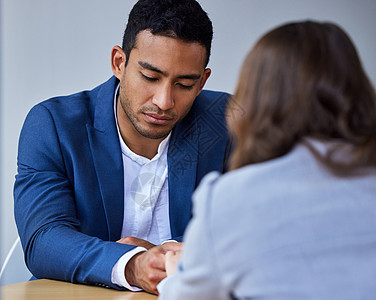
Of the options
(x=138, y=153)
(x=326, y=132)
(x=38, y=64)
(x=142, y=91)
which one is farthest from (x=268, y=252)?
(x=38, y=64)

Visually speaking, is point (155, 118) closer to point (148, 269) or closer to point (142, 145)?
point (142, 145)

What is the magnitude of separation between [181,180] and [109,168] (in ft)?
0.77

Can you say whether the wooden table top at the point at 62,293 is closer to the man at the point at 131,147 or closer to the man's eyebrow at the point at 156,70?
the man at the point at 131,147

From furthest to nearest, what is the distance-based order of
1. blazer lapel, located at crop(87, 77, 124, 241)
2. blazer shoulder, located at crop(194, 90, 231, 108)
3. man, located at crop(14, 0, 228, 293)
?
blazer shoulder, located at crop(194, 90, 231, 108)
blazer lapel, located at crop(87, 77, 124, 241)
man, located at crop(14, 0, 228, 293)

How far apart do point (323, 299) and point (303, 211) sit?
113 mm

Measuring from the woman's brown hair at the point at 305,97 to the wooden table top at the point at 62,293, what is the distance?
505 mm

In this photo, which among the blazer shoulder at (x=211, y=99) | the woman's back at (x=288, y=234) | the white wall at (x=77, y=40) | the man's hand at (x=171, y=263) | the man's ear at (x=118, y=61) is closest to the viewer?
the woman's back at (x=288, y=234)

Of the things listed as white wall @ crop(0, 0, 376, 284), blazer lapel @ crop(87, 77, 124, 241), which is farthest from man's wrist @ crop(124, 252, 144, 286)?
white wall @ crop(0, 0, 376, 284)

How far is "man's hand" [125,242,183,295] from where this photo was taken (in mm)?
1096

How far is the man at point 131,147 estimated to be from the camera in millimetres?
1405

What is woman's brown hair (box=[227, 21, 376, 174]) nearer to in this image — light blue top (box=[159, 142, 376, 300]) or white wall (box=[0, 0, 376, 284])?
light blue top (box=[159, 142, 376, 300])

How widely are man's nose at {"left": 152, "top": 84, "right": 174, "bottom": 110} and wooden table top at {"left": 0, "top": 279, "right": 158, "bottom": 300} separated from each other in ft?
1.87

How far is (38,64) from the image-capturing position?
2449 mm

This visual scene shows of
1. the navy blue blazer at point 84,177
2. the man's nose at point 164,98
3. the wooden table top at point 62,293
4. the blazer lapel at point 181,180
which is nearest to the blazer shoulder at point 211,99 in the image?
the navy blue blazer at point 84,177
